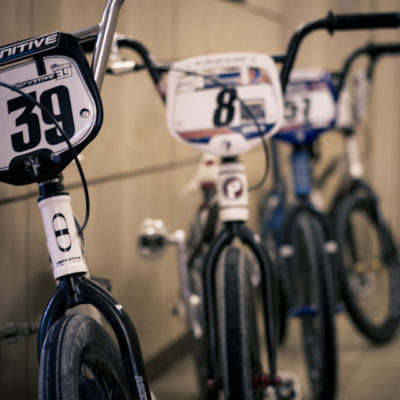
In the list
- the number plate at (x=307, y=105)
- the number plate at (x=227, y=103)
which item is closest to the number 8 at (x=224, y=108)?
the number plate at (x=227, y=103)

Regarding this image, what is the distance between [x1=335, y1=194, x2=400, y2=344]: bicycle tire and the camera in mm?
2727

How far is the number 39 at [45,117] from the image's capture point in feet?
3.64

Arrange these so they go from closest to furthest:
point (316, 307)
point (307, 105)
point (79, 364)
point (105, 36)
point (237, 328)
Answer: point (79, 364) < point (105, 36) < point (237, 328) < point (316, 307) < point (307, 105)

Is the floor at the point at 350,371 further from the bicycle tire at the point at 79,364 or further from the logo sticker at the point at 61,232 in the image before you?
the logo sticker at the point at 61,232

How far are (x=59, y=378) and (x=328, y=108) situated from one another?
1484mm

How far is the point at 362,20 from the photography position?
1.49 meters

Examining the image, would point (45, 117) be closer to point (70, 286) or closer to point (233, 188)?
point (70, 286)

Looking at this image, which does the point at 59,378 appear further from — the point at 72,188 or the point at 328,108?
the point at 328,108

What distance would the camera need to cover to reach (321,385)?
207cm

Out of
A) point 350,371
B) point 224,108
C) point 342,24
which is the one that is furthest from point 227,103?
point 350,371

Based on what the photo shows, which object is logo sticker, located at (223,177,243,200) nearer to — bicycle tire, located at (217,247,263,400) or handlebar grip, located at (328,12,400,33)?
bicycle tire, located at (217,247,263,400)

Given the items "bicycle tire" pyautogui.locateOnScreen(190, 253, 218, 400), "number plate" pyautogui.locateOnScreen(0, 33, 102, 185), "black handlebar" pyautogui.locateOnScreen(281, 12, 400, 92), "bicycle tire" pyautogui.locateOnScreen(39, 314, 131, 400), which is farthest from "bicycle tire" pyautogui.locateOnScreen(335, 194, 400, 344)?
"number plate" pyautogui.locateOnScreen(0, 33, 102, 185)

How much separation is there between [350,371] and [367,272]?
0.49 meters

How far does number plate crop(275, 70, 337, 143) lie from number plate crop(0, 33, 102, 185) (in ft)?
3.96
